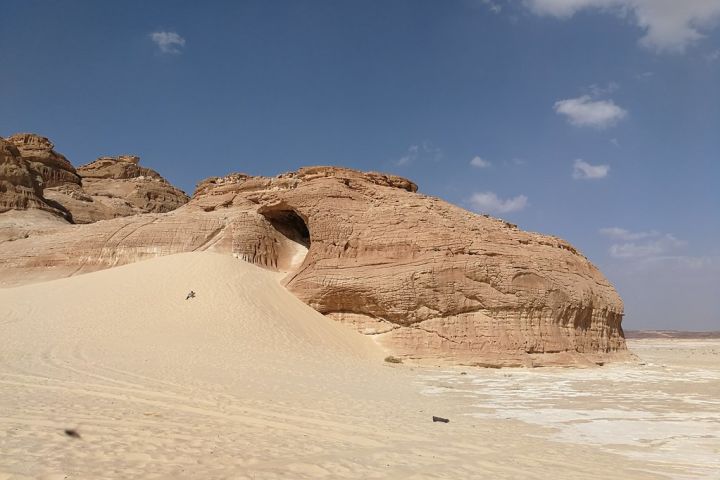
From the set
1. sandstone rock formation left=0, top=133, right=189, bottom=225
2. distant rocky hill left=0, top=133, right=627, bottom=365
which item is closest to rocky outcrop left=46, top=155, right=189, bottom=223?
sandstone rock formation left=0, top=133, right=189, bottom=225

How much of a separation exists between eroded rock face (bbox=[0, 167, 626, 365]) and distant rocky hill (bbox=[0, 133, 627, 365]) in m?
0.04

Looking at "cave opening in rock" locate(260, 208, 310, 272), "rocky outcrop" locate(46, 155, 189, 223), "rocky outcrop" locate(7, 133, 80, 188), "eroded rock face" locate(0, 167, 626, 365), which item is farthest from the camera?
"rocky outcrop" locate(7, 133, 80, 188)

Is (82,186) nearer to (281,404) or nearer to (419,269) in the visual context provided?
(419,269)

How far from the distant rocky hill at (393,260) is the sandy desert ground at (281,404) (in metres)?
1.13

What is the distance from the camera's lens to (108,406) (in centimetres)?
760

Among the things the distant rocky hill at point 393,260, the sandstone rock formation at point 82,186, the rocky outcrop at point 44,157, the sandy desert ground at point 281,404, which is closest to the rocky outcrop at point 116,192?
the sandstone rock formation at point 82,186

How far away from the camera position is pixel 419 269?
17.8 m

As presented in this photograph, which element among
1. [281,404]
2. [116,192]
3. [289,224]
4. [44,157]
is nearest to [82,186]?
[116,192]

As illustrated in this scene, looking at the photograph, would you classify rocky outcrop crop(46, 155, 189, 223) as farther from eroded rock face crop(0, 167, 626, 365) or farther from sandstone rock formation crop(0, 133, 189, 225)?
eroded rock face crop(0, 167, 626, 365)

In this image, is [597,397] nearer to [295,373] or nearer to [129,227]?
[295,373]

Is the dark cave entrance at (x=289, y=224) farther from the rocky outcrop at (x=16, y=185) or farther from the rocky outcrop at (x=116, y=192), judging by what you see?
the rocky outcrop at (x=116, y=192)

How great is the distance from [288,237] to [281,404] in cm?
1761

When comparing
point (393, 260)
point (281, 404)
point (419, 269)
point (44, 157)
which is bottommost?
point (281, 404)

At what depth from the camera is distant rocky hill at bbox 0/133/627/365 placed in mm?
17234
